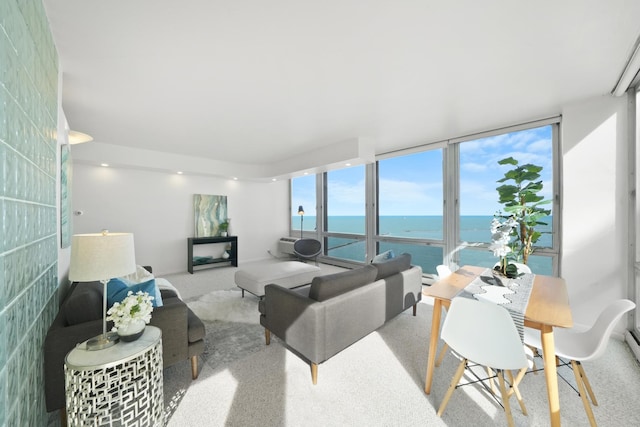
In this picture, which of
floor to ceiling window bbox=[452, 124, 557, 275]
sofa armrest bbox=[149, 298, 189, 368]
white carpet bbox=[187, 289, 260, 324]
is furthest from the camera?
floor to ceiling window bbox=[452, 124, 557, 275]

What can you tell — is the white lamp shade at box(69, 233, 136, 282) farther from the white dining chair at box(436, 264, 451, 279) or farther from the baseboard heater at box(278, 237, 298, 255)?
the baseboard heater at box(278, 237, 298, 255)

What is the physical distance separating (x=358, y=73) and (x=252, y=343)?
2783 millimetres

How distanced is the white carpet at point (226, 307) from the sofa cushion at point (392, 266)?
5.22 feet

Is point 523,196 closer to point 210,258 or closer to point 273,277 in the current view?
point 273,277

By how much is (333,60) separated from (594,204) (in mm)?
3194

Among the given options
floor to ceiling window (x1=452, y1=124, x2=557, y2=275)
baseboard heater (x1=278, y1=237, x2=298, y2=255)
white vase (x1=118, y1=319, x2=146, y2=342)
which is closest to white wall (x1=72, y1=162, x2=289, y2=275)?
baseboard heater (x1=278, y1=237, x2=298, y2=255)

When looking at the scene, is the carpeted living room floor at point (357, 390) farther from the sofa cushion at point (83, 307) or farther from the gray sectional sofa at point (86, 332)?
the sofa cushion at point (83, 307)

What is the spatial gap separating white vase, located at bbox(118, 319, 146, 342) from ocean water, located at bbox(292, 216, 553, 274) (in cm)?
321

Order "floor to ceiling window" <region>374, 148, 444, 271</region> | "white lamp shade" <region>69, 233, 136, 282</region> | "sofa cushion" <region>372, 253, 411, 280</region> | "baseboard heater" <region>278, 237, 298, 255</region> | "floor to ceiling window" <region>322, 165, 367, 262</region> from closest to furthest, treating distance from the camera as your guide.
Result: "white lamp shade" <region>69, 233, 136, 282</region> → "sofa cushion" <region>372, 253, 411, 280</region> → "floor to ceiling window" <region>374, 148, 444, 271</region> → "floor to ceiling window" <region>322, 165, 367, 262</region> → "baseboard heater" <region>278, 237, 298, 255</region>

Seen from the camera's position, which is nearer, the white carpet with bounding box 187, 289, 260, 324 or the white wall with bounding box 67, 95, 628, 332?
the white wall with bounding box 67, 95, 628, 332

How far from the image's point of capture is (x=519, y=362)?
1.32 meters

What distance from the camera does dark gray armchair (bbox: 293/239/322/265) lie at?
5.76 metres

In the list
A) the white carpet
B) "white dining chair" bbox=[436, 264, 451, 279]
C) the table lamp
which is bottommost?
the white carpet

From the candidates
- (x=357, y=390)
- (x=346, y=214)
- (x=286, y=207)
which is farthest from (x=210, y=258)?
(x=357, y=390)
